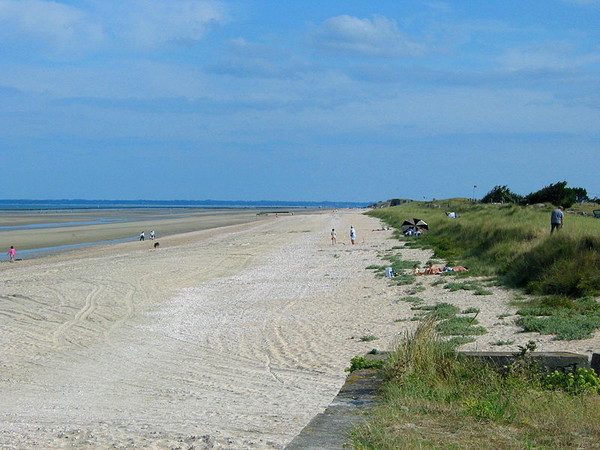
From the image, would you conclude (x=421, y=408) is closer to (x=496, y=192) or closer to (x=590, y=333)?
(x=590, y=333)

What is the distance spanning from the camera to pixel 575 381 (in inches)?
234

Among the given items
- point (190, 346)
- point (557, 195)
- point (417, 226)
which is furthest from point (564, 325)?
point (557, 195)

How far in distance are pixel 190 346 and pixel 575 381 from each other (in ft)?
23.1

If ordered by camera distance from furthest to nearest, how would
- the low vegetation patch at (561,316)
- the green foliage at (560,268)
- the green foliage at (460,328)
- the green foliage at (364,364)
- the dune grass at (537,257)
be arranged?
the dune grass at (537,257) → the green foliage at (560,268) → the green foliage at (460,328) → the low vegetation patch at (561,316) → the green foliage at (364,364)

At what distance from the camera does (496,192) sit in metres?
85.2

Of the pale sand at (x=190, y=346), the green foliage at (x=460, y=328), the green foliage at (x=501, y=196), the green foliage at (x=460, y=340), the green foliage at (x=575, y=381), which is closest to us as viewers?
the green foliage at (x=575, y=381)

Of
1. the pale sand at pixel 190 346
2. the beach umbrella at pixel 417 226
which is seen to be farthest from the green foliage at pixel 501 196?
the pale sand at pixel 190 346

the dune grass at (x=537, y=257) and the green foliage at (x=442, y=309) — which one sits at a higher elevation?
the dune grass at (x=537, y=257)

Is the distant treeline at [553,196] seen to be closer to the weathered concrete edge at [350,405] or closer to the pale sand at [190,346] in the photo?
the pale sand at [190,346]

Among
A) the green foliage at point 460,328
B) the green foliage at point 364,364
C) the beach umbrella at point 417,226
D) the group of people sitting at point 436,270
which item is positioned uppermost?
the beach umbrella at point 417,226

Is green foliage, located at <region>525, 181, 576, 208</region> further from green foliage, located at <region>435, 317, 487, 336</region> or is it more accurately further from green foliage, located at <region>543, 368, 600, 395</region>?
green foliage, located at <region>543, 368, 600, 395</region>

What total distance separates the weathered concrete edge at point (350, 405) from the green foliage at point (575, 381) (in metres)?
0.20

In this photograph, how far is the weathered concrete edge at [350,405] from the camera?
473 centimetres

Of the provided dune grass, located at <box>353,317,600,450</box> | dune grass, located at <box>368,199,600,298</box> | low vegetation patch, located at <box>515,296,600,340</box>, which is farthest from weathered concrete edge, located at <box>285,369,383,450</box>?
dune grass, located at <box>368,199,600,298</box>
